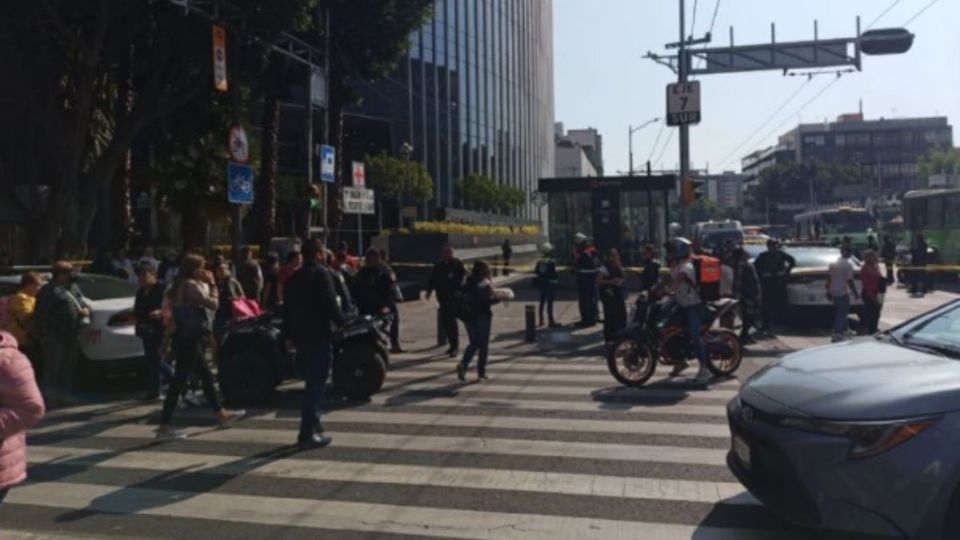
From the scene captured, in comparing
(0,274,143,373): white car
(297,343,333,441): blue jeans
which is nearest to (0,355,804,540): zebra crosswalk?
(297,343,333,441): blue jeans

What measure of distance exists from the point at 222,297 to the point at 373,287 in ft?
7.05

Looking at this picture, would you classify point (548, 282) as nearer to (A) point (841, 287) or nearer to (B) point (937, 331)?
(A) point (841, 287)

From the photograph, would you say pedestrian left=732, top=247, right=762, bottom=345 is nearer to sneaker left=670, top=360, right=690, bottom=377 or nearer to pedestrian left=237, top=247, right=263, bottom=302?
sneaker left=670, top=360, right=690, bottom=377

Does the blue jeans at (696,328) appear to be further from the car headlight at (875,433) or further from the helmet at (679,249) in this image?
the car headlight at (875,433)

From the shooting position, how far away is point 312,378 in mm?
7359

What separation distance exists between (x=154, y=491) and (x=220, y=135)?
19.8m

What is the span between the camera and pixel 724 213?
498 ft

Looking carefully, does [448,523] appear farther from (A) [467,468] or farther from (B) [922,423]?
(B) [922,423]

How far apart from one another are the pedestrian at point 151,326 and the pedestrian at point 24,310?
1.09m

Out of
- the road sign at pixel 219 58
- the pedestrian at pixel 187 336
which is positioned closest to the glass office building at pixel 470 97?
the road sign at pixel 219 58

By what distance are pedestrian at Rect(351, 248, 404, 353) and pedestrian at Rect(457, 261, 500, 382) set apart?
5.15 ft

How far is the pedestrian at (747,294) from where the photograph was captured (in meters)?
14.1

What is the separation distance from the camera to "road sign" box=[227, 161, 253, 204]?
14.8 meters

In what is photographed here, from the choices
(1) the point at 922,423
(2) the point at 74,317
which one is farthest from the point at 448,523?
(2) the point at 74,317
